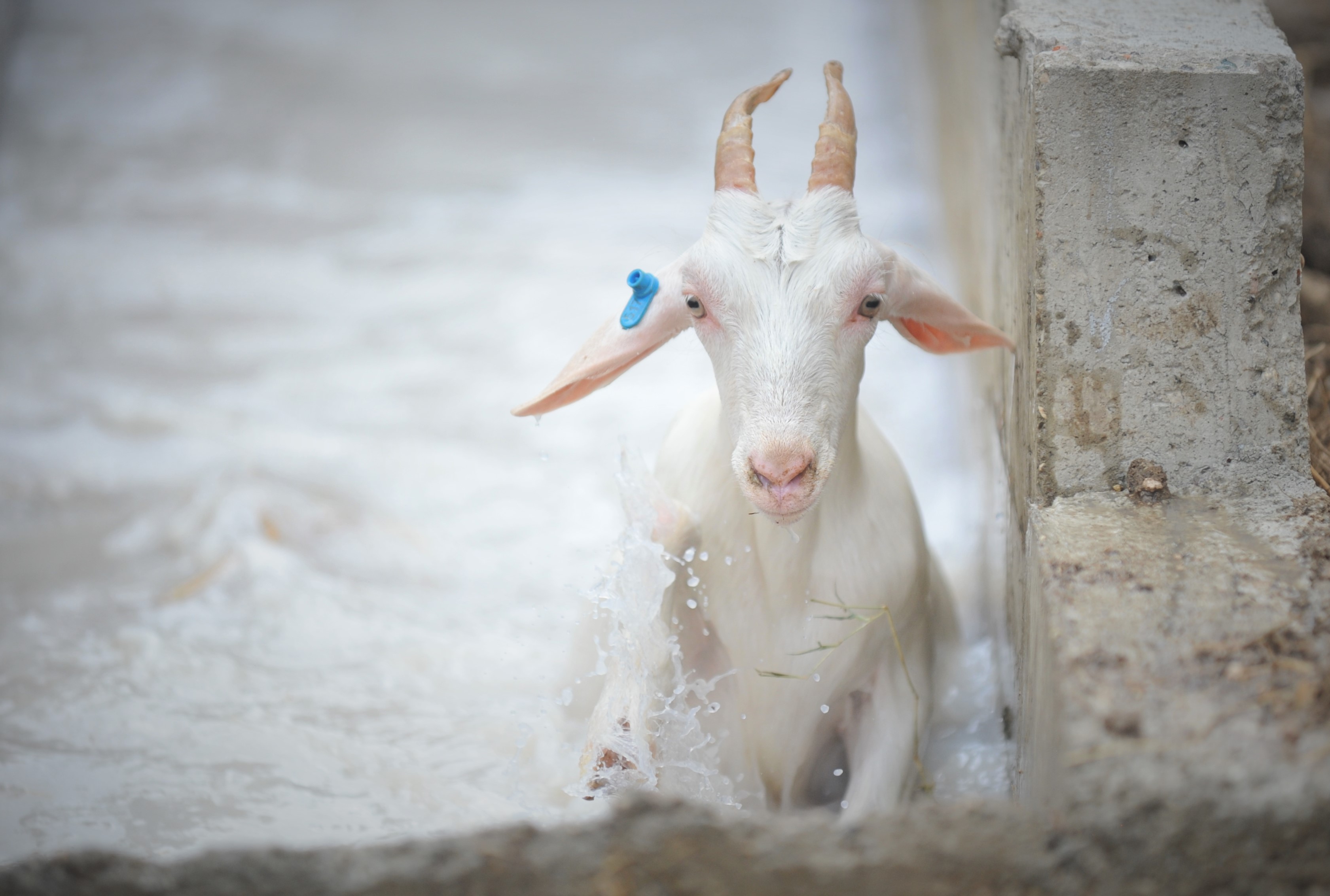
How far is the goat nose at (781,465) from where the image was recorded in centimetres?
179

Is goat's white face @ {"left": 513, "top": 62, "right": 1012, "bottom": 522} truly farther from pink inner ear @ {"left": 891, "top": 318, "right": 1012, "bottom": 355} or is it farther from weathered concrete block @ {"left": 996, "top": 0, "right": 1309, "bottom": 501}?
weathered concrete block @ {"left": 996, "top": 0, "right": 1309, "bottom": 501}

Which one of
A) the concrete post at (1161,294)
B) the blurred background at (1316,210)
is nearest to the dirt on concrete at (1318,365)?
the blurred background at (1316,210)

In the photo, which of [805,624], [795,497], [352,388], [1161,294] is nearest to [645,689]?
[805,624]

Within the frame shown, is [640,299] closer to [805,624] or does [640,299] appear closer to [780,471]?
[780,471]

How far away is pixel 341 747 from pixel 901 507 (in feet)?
5.48

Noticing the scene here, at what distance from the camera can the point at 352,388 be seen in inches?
220

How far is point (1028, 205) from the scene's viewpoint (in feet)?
7.02

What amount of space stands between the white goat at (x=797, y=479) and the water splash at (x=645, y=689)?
0.03 metres

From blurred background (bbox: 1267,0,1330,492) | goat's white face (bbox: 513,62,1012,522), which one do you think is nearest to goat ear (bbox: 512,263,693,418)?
goat's white face (bbox: 513,62,1012,522)

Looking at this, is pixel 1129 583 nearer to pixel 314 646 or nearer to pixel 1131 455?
pixel 1131 455

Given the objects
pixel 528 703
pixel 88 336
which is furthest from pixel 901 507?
pixel 88 336

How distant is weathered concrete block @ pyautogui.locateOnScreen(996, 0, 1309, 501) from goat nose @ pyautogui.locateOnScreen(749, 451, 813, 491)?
0.53 metres

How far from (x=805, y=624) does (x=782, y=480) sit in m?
0.49

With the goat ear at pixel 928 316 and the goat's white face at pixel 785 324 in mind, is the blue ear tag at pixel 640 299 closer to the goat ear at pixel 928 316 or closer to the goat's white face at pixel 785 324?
the goat's white face at pixel 785 324
